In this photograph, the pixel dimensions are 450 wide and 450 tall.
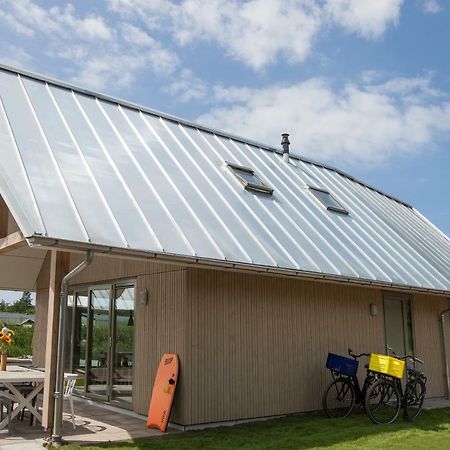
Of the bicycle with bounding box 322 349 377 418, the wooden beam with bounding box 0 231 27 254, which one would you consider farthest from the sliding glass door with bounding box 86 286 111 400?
the bicycle with bounding box 322 349 377 418

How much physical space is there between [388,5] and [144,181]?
477cm

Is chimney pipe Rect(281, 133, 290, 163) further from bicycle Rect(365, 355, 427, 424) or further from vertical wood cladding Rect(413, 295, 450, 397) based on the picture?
bicycle Rect(365, 355, 427, 424)

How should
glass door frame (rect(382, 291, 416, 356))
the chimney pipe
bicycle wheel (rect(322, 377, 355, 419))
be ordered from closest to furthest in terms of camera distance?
bicycle wheel (rect(322, 377, 355, 419)), glass door frame (rect(382, 291, 416, 356)), the chimney pipe

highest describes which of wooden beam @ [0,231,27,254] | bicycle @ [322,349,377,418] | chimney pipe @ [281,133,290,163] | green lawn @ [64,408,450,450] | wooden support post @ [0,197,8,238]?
chimney pipe @ [281,133,290,163]

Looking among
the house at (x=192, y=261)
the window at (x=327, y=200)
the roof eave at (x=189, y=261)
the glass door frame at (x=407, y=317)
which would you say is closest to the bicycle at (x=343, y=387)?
the house at (x=192, y=261)

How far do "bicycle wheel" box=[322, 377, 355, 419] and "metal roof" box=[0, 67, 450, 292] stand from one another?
1808mm

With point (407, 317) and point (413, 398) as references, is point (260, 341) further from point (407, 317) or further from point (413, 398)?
point (407, 317)

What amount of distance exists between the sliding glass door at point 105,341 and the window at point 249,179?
2848mm

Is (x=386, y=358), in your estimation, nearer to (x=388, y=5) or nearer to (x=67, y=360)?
(x=388, y=5)

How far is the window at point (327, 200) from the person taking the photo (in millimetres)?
11570

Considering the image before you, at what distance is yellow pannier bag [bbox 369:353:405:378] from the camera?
8234mm

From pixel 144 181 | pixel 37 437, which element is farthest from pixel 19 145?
pixel 37 437

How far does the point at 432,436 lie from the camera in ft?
24.1

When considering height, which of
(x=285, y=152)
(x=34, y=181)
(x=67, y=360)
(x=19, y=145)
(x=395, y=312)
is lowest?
(x=67, y=360)
